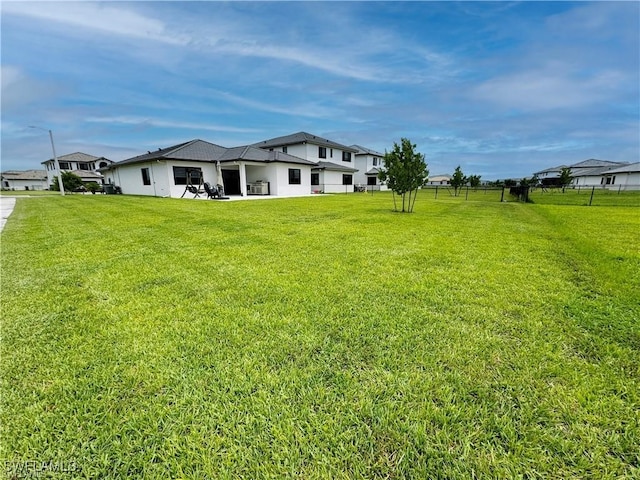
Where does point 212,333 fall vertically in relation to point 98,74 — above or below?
below

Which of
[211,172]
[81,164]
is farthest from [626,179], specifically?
[81,164]

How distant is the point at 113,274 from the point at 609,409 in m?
5.47

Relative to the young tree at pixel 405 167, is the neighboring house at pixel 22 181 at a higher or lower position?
higher

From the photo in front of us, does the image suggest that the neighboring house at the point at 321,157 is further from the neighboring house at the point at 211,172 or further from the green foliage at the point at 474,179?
the green foliage at the point at 474,179

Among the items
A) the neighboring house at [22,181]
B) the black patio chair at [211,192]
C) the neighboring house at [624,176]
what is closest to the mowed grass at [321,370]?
the black patio chair at [211,192]

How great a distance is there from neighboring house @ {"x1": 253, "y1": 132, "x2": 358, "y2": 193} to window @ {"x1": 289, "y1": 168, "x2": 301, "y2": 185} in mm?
5357

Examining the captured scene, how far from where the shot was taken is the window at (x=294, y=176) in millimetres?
25208

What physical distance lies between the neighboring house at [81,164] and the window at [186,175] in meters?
42.6

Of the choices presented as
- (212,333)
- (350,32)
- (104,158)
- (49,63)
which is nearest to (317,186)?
(350,32)

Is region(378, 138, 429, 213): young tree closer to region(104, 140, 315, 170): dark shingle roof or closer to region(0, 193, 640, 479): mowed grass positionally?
region(0, 193, 640, 479): mowed grass

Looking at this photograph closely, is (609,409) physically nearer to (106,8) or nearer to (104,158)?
(106,8)

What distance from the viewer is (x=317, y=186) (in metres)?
31.8

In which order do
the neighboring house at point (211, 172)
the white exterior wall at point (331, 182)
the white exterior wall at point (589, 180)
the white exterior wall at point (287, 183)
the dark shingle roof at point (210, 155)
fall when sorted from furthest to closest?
the white exterior wall at point (589, 180) < the white exterior wall at point (331, 182) < the white exterior wall at point (287, 183) < the dark shingle roof at point (210, 155) < the neighboring house at point (211, 172)

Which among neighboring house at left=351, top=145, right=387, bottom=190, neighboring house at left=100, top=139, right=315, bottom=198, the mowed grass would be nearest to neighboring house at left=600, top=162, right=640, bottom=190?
neighboring house at left=351, top=145, right=387, bottom=190
